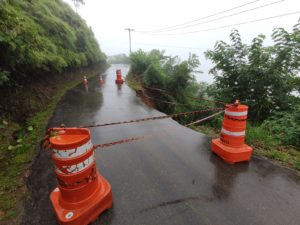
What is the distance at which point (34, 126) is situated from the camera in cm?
510

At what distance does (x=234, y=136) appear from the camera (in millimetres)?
3484

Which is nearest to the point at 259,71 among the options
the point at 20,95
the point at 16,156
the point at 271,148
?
the point at 271,148

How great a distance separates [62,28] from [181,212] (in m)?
11.0

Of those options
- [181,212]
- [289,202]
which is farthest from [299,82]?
[181,212]

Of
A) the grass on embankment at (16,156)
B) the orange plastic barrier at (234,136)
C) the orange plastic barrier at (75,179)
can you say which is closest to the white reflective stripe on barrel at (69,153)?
the orange plastic barrier at (75,179)

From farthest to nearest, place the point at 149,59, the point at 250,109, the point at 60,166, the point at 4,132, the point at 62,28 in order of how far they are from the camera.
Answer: the point at 149,59
the point at 62,28
the point at 250,109
the point at 4,132
the point at 60,166

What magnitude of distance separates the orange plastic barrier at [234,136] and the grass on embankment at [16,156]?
354cm

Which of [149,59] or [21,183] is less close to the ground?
[149,59]

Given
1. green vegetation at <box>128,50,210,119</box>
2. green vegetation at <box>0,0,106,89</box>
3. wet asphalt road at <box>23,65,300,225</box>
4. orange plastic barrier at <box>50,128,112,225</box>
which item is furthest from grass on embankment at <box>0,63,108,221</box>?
green vegetation at <box>128,50,210,119</box>

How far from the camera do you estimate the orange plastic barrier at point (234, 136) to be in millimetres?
3388

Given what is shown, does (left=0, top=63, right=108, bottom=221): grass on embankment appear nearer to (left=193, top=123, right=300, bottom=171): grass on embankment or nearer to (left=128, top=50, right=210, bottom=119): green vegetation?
(left=193, top=123, right=300, bottom=171): grass on embankment

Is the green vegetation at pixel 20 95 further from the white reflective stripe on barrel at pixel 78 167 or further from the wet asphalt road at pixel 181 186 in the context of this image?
the white reflective stripe on barrel at pixel 78 167

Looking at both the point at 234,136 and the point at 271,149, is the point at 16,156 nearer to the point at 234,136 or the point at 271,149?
the point at 234,136

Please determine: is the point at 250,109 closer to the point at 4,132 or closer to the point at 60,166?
the point at 60,166
